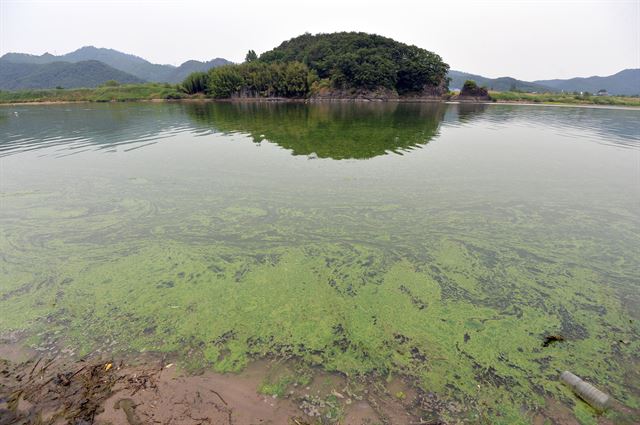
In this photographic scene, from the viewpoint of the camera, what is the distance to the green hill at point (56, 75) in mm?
138750

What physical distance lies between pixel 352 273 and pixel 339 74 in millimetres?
71512

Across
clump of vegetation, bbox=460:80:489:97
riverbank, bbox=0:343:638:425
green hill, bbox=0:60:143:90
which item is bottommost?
riverbank, bbox=0:343:638:425

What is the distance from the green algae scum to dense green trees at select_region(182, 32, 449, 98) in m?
62.1

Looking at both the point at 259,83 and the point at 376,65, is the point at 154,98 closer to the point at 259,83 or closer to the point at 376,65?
the point at 259,83

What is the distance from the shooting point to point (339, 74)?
6875 centimetres

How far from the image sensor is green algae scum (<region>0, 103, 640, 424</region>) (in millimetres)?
3703

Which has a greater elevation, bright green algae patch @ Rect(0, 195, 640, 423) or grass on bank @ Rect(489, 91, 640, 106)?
grass on bank @ Rect(489, 91, 640, 106)

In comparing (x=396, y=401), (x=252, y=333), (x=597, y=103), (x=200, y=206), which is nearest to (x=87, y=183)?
(x=200, y=206)

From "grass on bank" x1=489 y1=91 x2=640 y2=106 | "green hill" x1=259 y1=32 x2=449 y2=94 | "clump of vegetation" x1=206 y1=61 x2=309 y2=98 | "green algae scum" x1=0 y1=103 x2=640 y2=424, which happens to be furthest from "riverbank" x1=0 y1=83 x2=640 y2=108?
"green algae scum" x1=0 y1=103 x2=640 y2=424

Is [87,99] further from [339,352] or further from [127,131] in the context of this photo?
[339,352]

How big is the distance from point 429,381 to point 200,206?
23.5 ft

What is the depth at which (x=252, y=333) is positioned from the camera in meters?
4.09

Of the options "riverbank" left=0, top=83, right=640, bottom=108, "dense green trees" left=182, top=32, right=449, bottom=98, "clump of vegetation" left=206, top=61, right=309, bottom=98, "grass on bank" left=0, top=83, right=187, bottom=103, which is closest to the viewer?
"riverbank" left=0, top=83, right=640, bottom=108

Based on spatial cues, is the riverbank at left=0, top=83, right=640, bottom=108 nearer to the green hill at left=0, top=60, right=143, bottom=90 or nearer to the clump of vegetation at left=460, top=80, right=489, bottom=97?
the clump of vegetation at left=460, top=80, right=489, bottom=97
